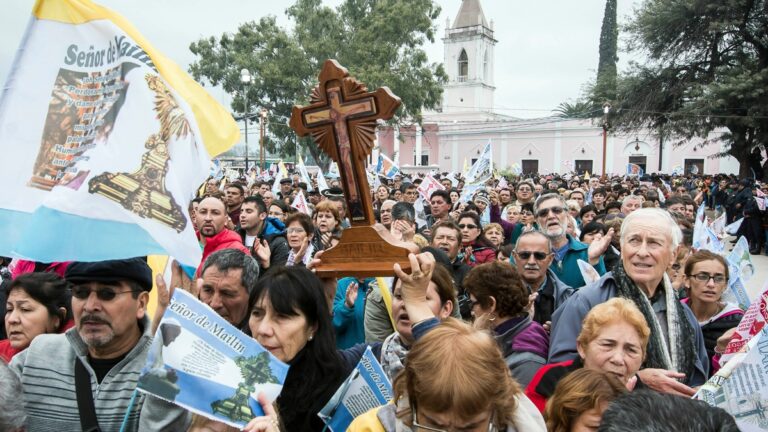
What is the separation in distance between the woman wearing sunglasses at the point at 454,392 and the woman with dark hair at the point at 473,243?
424 cm

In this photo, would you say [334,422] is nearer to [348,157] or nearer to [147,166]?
[348,157]

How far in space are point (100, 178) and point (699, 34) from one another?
32111mm

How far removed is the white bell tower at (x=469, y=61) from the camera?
77.9 metres

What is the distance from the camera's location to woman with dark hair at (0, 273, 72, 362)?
320 centimetres

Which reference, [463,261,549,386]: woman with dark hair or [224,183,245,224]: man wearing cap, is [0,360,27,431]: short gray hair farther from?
[224,183,245,224]: man wearing cap

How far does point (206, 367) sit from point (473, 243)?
4806 mm

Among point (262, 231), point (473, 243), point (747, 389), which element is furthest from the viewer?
point (262, 231)

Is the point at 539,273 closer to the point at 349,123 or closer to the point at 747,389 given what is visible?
the point at 349,123

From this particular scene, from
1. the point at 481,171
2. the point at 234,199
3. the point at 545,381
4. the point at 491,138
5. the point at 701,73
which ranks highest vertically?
the point at 701,73

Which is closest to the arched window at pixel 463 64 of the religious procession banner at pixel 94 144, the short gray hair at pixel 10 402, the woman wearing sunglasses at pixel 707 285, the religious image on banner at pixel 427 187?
the religious image on banner at pixel 427 187

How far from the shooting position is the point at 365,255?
275 centimetres

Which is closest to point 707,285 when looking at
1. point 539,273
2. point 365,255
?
point 539,273

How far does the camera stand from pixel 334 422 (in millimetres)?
2420

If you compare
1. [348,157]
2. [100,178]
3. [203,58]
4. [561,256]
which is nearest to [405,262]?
[348,157]
